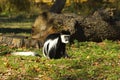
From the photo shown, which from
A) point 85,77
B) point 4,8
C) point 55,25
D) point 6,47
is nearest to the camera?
point 85,77

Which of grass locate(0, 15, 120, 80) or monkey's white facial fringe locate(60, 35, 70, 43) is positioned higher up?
monkey's white facial fringe locate(60, 35, 70, 43)

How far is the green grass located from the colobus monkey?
8.7 inches

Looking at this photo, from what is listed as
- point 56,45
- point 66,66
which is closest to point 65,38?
point 56,45

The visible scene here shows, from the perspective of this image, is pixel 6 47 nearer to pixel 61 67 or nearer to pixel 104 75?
pixel 61 67

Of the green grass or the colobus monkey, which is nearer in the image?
the green grass

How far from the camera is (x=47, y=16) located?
12359 millimetres

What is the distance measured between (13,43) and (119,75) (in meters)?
4.52

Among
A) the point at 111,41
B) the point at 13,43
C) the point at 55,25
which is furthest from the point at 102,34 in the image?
the point at 13,43

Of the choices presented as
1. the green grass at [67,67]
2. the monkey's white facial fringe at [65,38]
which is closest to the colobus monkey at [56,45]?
the monkey's white facial fringe at [65,38]

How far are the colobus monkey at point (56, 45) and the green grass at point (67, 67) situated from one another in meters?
0.22

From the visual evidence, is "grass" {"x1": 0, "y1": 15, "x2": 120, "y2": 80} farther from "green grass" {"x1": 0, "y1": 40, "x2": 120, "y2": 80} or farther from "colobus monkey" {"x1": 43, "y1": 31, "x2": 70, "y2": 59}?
"colobus monkey" {"x1": 43, "y1": 31, "x2": 70, "y2": 59}

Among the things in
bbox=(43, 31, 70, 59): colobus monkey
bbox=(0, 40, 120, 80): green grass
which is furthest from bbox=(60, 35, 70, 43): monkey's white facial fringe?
bbox=(0, 40, 120, 80): green grass

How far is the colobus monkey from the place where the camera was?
8.85m

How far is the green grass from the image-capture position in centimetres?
731
